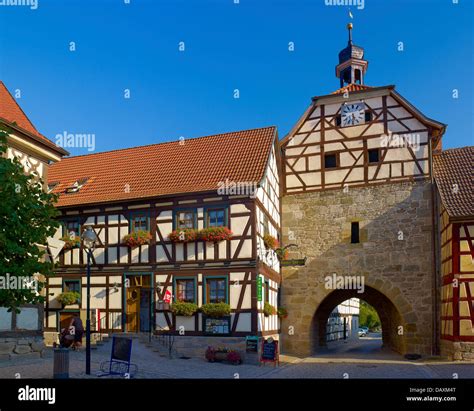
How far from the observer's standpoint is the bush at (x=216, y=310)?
18.2 meters

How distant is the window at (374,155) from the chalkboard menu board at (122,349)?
45.7 ft

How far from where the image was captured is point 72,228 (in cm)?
2155

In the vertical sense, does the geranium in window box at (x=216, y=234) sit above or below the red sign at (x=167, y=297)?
above

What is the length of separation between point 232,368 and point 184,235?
4.98 meters

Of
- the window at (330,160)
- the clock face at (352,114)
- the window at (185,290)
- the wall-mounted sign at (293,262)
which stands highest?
the clock face at (352,114)

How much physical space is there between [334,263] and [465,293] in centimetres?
545

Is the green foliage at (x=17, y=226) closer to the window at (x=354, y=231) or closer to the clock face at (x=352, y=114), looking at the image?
the window at (x=354, y=231)

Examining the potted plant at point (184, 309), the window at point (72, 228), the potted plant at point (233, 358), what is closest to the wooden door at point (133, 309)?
the potted plant at point (184, 309)

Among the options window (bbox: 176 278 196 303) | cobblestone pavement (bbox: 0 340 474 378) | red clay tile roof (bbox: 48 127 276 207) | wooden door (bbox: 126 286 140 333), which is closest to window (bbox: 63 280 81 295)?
wooden door (bbox: 126 286 140 333)

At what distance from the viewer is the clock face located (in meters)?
22.9

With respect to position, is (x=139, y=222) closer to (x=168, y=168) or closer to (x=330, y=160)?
(x=168, y=168)

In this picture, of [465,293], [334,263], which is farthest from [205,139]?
[465,293]
